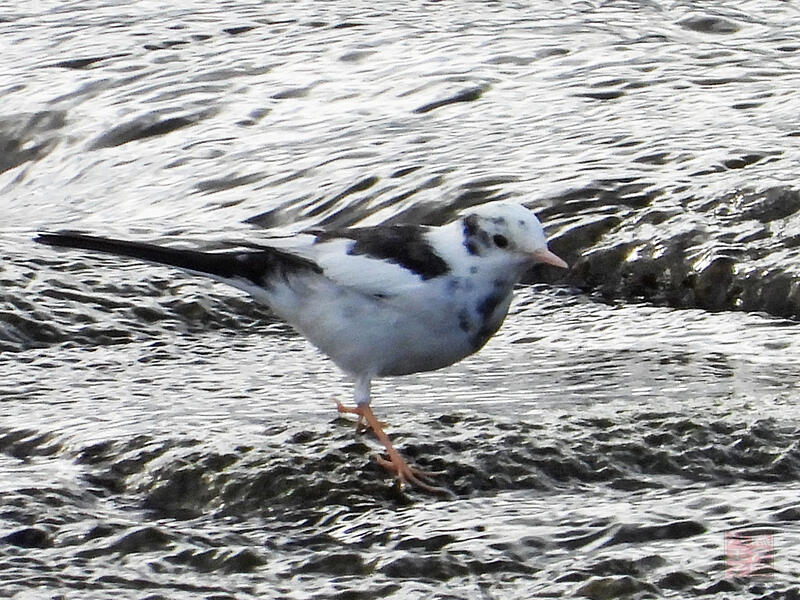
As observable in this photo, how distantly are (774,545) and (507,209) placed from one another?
1.36 meters

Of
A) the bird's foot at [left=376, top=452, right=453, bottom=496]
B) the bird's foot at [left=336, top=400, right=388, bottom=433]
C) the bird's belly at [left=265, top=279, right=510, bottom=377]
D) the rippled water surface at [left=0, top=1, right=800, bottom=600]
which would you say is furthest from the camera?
the bird's foot at [left=336, top=400, right=388, bottom=433]

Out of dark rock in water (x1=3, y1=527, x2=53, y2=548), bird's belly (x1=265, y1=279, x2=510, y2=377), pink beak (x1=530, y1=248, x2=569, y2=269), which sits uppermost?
pink beak (x1=530, y1=248, x2=569, y2=269)

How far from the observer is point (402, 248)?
455 cm

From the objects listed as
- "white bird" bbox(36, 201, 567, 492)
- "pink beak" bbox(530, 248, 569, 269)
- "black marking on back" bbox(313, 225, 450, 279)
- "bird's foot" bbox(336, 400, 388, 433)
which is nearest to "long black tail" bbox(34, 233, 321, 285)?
"white bird" bbox(36, 201, 567, 492)

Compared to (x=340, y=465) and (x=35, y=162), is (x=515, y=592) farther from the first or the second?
(x=35, y=162)

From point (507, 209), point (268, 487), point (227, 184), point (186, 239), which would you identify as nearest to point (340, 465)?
point (268, 487)

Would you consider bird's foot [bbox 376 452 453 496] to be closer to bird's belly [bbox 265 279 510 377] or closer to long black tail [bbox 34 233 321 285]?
bird's belly [bbox 265 279 510 377]

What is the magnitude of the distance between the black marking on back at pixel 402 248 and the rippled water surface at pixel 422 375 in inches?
17.6

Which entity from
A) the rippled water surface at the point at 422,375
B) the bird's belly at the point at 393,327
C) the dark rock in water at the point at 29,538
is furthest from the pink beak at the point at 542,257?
the dark rock in water at the point at 29,538

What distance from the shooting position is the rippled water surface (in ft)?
12.4

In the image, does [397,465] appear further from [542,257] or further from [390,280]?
[542,257]

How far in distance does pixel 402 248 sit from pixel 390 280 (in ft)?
0.47

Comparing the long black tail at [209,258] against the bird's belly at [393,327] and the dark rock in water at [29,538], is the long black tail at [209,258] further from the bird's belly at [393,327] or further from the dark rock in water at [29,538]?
the dark rock in water at [29,538]

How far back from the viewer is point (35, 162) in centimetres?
828
